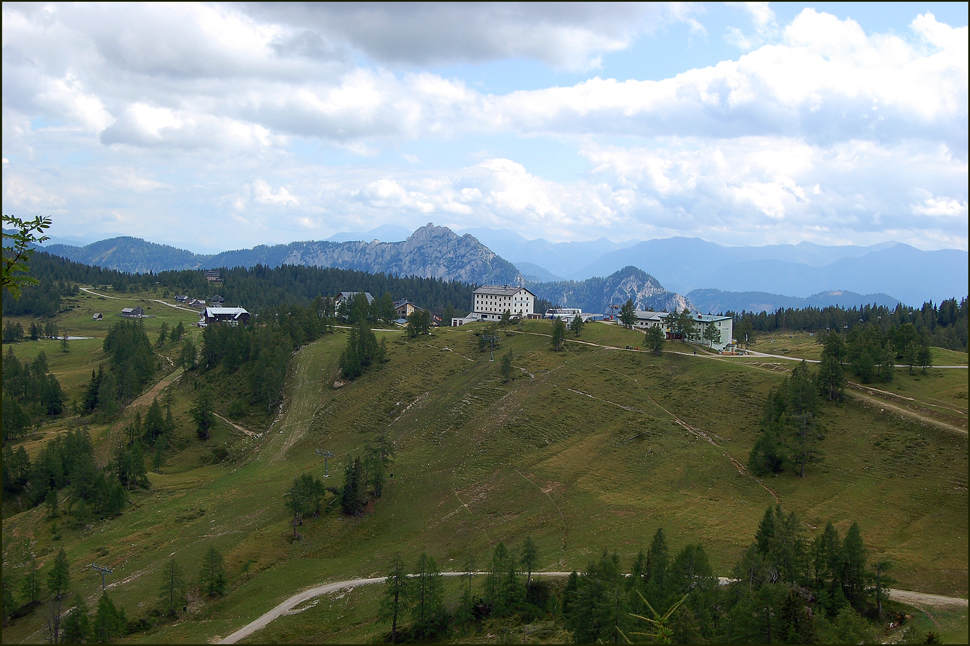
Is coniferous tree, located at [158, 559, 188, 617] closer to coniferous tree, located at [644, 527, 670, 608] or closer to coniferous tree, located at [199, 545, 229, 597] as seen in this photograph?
coniferous tree, located at [199, 545, 229, 597]

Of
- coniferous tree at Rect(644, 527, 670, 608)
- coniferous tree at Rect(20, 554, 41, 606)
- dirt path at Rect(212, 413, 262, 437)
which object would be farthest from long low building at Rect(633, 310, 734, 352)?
coniferous tree at Rect(20, 554, 41, 606)

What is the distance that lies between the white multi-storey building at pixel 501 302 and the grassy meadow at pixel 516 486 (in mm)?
60871

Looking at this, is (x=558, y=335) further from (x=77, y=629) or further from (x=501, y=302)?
(x=77, y=629)

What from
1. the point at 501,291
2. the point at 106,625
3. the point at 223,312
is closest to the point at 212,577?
the point at 106,625

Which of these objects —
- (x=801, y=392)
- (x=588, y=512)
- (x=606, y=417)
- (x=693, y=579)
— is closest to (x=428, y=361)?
(x=606, y=417)

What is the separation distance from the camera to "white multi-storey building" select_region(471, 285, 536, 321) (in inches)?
6900

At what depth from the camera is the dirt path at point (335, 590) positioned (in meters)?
44.7

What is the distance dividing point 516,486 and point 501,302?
103658mm

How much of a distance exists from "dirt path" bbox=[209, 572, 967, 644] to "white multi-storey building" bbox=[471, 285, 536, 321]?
119432 millimetres

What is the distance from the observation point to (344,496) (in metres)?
75.4

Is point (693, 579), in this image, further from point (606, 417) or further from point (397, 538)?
point (606, 417)

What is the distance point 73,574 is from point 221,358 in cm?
7856

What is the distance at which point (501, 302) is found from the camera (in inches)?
6959

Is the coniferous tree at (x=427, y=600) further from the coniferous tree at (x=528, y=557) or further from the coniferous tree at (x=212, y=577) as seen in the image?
the coniferous tree at (x=212, y=577)
